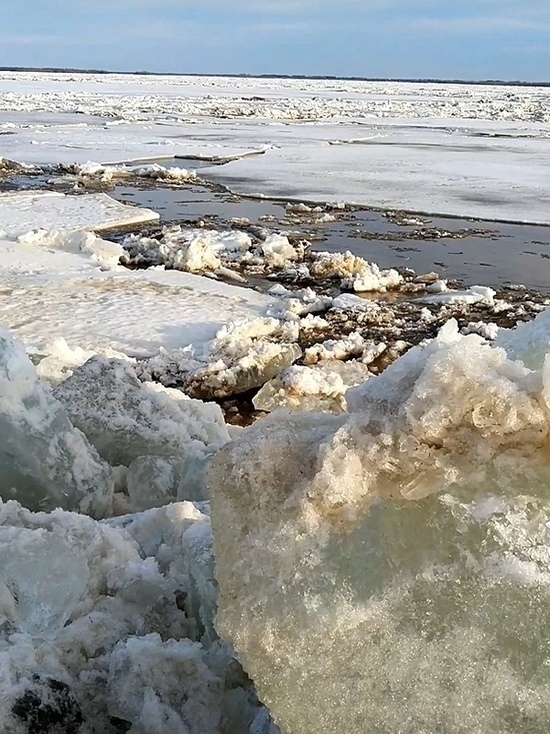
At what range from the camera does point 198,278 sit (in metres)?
7.36

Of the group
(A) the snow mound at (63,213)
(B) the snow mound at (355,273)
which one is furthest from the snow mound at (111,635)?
(A) the snow mound at (63,213)

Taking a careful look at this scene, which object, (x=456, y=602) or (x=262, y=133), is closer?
(x=456, y=602)

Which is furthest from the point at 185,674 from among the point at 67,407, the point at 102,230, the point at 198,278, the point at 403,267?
the point at 102,230

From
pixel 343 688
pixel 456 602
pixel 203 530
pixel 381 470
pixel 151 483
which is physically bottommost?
pixel 151 483

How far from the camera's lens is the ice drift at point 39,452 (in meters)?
2.38

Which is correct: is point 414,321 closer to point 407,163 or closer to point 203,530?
point 203,530

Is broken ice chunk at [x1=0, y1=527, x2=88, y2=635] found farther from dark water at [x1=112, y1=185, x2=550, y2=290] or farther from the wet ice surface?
dark water at [x1=112, y1=185, x2=550, y2=290]

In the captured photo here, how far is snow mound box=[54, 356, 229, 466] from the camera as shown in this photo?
113 inches

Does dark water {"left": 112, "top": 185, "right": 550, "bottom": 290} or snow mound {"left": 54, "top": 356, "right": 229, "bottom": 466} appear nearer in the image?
snow mound {"left": 54, "top": 356, "right": 229, "bottom": 466}

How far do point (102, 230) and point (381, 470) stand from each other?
29.3 ft

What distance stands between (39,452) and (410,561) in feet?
4.91

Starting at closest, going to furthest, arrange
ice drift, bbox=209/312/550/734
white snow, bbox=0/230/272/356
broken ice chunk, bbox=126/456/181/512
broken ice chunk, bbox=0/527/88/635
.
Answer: ice drift, bbox=209/312/550/734
broken ice chunk, bbox=0/527/88/635
broken ice chunk, bbox=126/456/181/512
white snow, bbox=0/230/272/356

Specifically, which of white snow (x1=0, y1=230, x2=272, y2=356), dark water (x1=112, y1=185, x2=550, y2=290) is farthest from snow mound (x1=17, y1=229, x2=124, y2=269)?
dark water (x1=112, y1=185, x2=550, y2=290)

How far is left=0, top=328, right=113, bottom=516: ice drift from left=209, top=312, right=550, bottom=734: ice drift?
1276 mm
